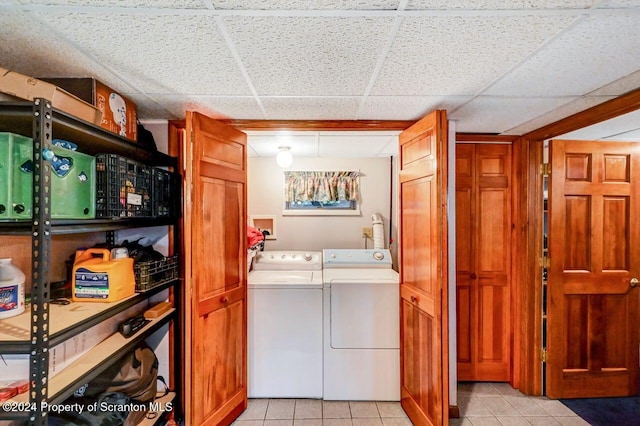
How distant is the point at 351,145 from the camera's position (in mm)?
2797

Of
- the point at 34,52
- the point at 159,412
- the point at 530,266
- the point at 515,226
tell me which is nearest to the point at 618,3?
the point at 515,226

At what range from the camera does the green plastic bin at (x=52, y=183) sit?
1.06 metres

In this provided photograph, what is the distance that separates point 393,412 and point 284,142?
7.70 feet

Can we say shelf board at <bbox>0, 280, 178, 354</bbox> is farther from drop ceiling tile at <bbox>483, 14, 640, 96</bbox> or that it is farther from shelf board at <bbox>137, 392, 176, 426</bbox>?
drop ceiling tile at <bbox>483, 14, 640, 96</bbox>

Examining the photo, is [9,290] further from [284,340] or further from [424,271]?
[424,271]

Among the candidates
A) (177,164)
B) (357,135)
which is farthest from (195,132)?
(357,135)

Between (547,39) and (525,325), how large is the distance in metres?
2.15

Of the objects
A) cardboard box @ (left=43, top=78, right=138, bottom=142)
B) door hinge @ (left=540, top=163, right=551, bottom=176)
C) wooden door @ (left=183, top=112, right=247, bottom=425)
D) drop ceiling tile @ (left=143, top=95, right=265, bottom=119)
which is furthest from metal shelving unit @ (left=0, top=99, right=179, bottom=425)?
door hinge @ (left=540, top=163, right=551, bottom=176)

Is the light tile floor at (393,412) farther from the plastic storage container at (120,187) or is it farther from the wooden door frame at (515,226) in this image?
the plastic storage container at (120,187)

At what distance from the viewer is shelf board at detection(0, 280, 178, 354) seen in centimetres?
103

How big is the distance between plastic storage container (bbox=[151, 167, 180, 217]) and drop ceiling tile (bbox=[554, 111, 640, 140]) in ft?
9.66

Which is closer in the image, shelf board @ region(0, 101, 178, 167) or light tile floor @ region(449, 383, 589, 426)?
shelf board @ region(0, 101, 178, 167)

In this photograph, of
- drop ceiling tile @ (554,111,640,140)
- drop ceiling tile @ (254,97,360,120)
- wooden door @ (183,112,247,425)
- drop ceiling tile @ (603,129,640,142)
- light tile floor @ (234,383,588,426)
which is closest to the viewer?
wooden door @ (183,112,247,425)

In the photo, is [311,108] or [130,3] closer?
[130,3]
